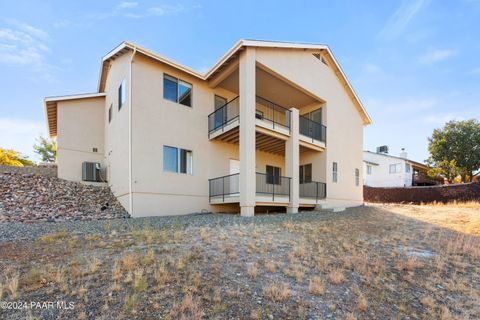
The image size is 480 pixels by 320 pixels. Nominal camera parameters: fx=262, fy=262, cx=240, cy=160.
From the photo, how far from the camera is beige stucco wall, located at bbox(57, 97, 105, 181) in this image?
14.6 m

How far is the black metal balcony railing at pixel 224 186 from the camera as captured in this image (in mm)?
12194

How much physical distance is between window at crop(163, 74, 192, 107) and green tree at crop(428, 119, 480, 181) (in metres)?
30.7

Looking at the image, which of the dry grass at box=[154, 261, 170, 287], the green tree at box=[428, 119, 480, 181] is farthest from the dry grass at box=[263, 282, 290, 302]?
the green tree at box=[428, 119, 480, 181]

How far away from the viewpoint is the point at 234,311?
12.1 feet

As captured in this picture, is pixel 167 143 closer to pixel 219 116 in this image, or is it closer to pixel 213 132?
pixel 213 132

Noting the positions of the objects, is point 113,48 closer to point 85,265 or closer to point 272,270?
point 85,265

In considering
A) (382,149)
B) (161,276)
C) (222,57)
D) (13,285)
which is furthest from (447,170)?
(13,285)

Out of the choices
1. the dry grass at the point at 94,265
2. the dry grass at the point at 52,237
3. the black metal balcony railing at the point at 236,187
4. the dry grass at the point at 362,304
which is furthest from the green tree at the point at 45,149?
the dry grass at the point at 362,304

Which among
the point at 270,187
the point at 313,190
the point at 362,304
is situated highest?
the point at 270,187

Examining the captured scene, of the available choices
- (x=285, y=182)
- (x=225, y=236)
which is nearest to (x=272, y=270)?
(x=225, y=236)

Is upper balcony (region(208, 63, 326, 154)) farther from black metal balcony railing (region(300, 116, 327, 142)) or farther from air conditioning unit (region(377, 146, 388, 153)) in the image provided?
air conditioning unit (region(377, 146, 388, 153))

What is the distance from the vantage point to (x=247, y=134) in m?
11.3

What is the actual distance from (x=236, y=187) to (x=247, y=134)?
262 cm

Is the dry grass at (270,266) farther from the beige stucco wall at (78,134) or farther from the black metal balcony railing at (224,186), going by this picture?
the beige stucco wall at (78,134)
